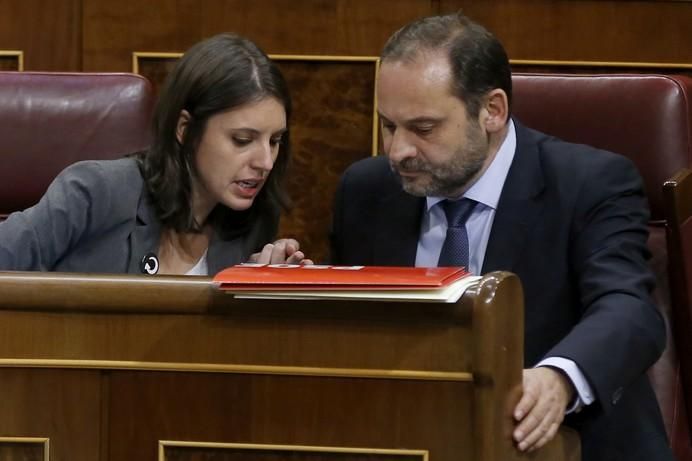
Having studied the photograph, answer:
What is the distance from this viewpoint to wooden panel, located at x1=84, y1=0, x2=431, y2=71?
1.87 metres

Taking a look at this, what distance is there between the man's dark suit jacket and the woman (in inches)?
5.4

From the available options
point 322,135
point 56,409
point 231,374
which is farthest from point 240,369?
point 322,135

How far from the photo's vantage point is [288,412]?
89 centimetres

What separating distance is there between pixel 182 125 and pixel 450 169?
321 mm

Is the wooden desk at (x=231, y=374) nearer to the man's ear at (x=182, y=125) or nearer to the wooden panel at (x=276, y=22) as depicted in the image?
the man's ear at (x=182, y=125)

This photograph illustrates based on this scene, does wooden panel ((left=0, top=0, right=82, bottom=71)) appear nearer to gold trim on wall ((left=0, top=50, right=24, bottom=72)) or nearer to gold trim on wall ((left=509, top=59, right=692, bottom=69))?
gold trim on wall ((left=0, top=50, right=24, bottom=72))

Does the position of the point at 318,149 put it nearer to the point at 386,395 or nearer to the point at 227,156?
the point at 227,156

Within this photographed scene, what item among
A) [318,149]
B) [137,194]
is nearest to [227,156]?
[137,194]

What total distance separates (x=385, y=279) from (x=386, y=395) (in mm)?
81

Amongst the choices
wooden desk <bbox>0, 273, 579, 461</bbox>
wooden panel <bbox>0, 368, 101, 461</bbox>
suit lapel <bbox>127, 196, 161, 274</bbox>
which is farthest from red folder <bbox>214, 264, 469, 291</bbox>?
suit lapel <bbox>127, 196, 161, 274</bbox>

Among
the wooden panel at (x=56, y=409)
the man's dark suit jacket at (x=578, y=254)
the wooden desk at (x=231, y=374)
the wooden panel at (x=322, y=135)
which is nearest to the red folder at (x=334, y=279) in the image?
the wooden desk at (x=231, y=374)

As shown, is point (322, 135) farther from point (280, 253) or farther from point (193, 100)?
point (280, 253)

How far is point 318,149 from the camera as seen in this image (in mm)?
1832

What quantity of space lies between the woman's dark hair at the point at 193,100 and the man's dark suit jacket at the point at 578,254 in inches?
7.1
